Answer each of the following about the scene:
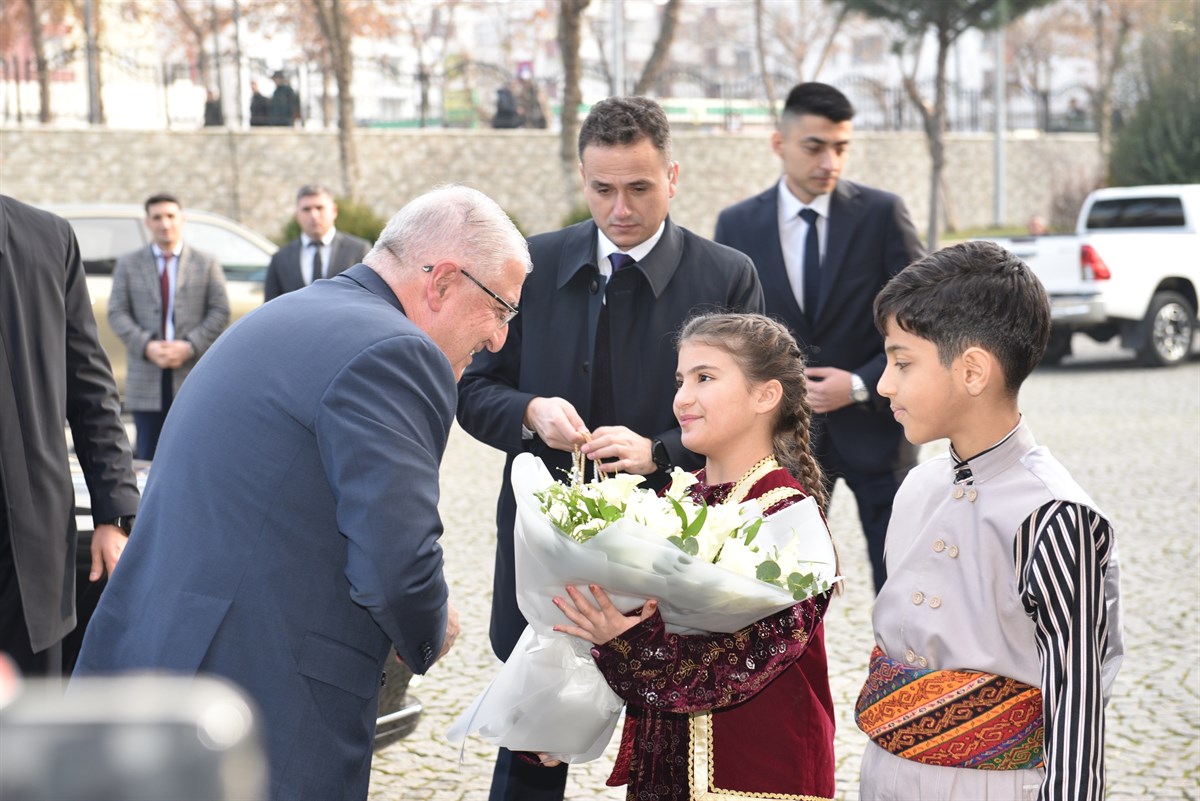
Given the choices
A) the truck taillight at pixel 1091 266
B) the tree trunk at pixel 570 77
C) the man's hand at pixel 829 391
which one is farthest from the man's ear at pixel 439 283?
the tree trunk at pixel 570 77

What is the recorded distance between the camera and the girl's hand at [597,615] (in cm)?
274

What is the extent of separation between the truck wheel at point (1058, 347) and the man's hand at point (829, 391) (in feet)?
42.5

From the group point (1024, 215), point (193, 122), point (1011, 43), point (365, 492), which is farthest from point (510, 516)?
point (1011, 43)

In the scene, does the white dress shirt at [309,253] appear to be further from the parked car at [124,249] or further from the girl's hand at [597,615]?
the girl's hand at [597,615]

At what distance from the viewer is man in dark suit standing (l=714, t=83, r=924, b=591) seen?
15.9 feet

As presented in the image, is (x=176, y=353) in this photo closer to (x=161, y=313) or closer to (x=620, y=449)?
(x=161, y=313)

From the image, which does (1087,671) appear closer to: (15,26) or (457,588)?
(457,588)

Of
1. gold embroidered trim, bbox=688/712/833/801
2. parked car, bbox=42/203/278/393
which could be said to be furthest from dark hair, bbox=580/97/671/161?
parked car, bbox=42/203/278/393

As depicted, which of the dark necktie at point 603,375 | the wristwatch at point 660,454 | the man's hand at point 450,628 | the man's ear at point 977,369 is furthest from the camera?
the dark necktie at point 603,375

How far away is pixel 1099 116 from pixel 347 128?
82.0 feet

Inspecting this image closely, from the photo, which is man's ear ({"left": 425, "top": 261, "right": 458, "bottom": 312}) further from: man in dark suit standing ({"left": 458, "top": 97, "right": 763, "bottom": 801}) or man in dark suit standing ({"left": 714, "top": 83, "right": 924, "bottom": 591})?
man in dark suit standing ({"left": 714, "top": 83, "right": 924, "bottom": 591})

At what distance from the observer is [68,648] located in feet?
14.2

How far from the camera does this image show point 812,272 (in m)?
5.00

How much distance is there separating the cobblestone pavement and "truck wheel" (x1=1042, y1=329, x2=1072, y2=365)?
3.03 metres
